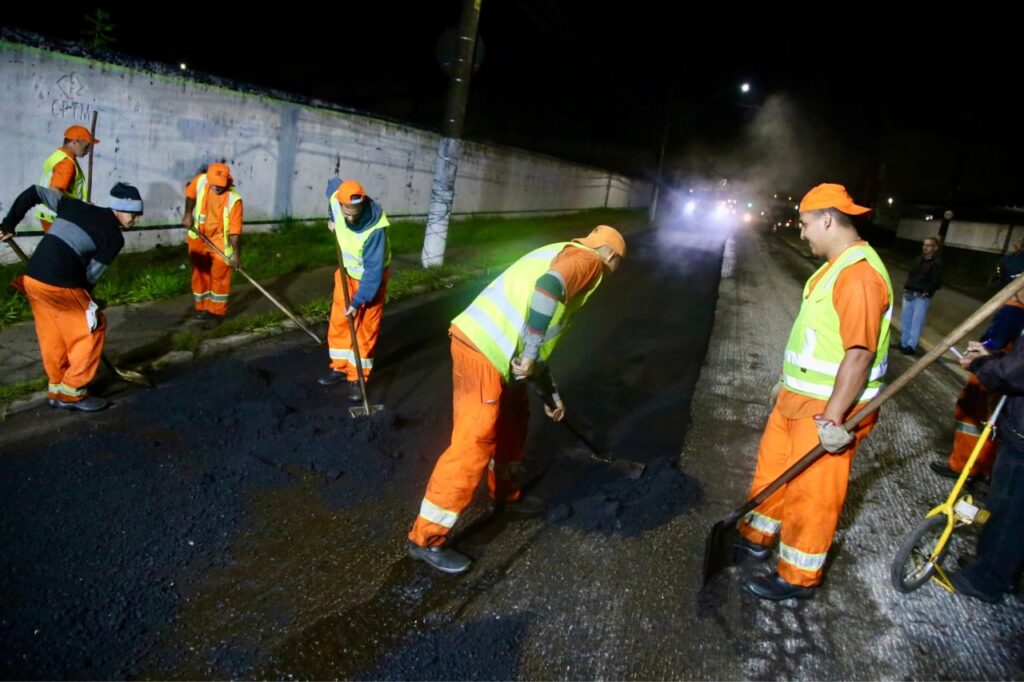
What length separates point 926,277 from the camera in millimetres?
7863

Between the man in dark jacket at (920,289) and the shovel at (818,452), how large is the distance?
5.99 meters

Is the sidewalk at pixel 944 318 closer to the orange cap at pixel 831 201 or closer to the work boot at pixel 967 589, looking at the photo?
the work boot at pixel 967 589

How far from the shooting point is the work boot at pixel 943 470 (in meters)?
4.34

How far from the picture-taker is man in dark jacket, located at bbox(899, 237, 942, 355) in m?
7.86

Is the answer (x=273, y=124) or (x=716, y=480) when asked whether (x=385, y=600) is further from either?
(x=273, y=124)

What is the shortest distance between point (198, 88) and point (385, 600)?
812 centimetres

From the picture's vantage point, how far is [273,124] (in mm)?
9688

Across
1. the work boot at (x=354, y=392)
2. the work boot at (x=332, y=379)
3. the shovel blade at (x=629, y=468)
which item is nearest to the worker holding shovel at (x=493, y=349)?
the shovel blade at (x=629, y=468)

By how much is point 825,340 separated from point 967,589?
155 centimetres

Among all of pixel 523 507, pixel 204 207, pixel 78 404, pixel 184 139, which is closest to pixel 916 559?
pixel 523 507

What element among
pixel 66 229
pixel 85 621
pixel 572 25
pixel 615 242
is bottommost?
pixel 85 621

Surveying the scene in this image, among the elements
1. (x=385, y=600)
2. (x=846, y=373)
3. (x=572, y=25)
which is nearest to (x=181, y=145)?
(x=385, y=600)

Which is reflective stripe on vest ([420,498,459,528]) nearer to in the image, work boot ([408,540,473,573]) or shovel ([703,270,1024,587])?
work boot ([408,540,473,573])

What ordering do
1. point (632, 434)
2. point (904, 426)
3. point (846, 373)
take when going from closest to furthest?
1. point (846, 373)
2. point (632, 434)
3. point (904, 426)
